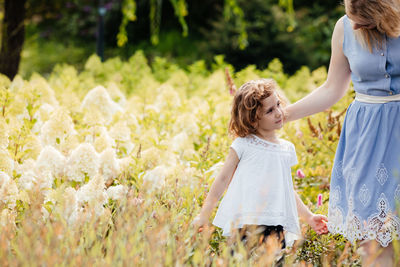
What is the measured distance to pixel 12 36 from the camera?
5734 mm

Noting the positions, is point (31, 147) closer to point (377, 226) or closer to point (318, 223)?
point (318, 223)

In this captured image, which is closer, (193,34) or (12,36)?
(12,36)

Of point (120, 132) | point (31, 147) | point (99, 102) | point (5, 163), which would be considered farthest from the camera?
point (99, 102)

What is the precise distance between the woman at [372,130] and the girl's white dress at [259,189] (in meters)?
0.29

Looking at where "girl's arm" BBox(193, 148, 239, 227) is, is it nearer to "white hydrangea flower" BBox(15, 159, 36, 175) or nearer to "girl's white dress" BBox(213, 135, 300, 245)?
"girl's white dress" BBox(213, 135, 300, 245)

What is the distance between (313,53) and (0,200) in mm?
9753

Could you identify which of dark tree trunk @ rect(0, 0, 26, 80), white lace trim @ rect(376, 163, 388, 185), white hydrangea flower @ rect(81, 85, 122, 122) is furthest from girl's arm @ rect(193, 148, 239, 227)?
dark tree trunk @ rect(0, 0, 26, 80)

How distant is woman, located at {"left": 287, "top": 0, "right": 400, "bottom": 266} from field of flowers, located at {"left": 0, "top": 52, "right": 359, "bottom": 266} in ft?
0.60

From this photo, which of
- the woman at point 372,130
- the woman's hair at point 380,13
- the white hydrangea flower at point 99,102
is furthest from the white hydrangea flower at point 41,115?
the woman's hair at point 380,13

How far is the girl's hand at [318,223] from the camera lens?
259 centimetres

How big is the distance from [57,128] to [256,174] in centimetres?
163

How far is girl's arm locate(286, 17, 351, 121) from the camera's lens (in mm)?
2590

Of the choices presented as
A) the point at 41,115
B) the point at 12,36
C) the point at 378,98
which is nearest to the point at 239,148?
the point at 378,98

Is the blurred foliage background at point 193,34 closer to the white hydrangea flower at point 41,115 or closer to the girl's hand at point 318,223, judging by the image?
the white hydrangea flower at point 41,115
